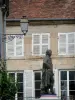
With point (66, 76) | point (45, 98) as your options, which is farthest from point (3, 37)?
point (66, 76)

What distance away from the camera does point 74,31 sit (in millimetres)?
44719

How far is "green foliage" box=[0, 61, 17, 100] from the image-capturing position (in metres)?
26.3

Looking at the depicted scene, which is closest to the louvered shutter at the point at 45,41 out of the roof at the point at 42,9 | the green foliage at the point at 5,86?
the roof at the point at 42,9

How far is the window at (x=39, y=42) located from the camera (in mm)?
44844

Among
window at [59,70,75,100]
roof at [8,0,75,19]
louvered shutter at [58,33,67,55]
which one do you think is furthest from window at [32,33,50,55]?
window at [59,70,75,100]

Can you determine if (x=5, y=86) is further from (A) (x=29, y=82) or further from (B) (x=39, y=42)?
(B) (x=39, y=42)

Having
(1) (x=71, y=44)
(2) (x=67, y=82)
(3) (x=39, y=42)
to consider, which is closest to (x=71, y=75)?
(2) (x=67, y=82)

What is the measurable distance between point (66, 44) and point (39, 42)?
5.43ft

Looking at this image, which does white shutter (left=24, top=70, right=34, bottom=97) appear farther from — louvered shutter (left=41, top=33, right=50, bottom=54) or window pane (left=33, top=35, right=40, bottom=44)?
Result: window pane (left=33, top=35, right=40, bottom=44)

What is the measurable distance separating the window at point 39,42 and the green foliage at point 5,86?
18086 mm

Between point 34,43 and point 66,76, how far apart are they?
2875 millimetres

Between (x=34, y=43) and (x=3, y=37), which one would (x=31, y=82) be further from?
(x=3, y=37)

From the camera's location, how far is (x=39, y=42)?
4503 cm

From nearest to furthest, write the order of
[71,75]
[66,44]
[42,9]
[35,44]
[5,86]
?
1. [5,86]
2. [71,75]
3. [66,44]
4. [35,44]
5. [42,9]
